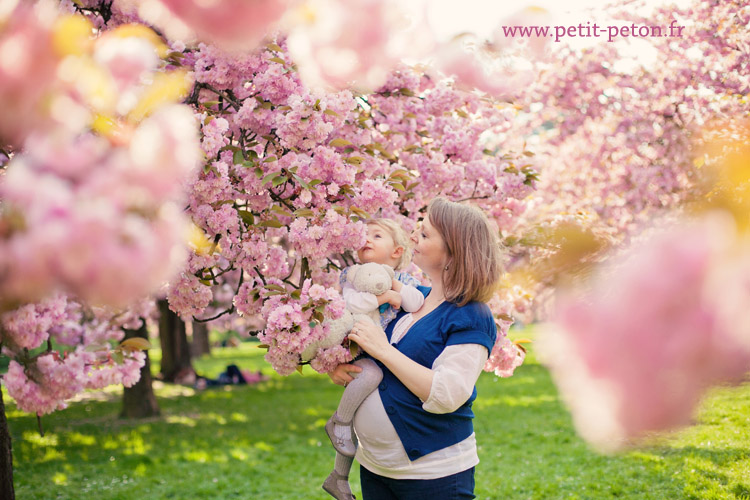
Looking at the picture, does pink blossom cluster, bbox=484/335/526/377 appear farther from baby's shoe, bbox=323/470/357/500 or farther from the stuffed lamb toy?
baby's shoe, bbox=323/470/357/500

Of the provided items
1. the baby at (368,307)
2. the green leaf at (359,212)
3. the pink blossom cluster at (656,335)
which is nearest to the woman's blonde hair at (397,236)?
the baby at (368,307)

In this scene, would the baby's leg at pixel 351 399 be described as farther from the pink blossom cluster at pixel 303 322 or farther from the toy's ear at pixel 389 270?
the toy's ear at pixel 389 270

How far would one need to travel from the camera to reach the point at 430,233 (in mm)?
2727

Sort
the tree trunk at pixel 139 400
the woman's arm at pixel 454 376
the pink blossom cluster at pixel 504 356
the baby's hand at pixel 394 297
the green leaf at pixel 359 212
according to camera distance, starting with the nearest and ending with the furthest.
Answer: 1. the woman's arm at pixel 454 376
2. the baby's hand at pixel 394 297
3. the green leaf at pixel 359 212
4. the pink blossom cluster at pixel 504 356
5. the tree trunk at pixel 139 400

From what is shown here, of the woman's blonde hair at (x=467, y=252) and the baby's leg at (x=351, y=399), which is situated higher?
the woman's blonde hair at (x=467, y=252)

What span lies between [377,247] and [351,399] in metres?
0.81

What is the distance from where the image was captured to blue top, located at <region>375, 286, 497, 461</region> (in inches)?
98.7

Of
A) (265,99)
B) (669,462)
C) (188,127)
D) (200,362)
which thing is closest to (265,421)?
(669,462)

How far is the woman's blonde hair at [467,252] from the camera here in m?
2.58

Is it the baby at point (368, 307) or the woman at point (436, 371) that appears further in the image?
the baby at point (368, 307)

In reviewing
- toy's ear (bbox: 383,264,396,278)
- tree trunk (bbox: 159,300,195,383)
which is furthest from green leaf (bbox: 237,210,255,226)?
tree trunk (bbox: 159,300,195,383)

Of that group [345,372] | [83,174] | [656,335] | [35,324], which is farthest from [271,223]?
[656,335]

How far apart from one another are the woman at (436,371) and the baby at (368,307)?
0.06 meters

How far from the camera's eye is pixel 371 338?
2641 millimetres
